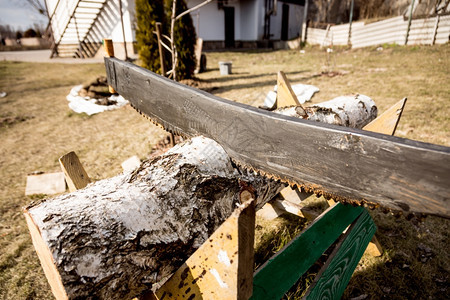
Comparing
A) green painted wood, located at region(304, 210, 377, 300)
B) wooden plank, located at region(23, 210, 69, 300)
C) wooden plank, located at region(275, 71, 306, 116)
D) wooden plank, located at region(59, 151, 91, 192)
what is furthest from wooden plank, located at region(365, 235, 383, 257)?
wooden plank, located at region(59, 151, 91, 192)

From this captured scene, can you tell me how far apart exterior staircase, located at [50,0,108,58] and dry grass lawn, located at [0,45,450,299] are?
3.35 meters

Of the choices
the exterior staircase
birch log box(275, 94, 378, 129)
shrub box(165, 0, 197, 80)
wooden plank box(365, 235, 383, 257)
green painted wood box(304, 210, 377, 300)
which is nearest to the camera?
green painted wood box(304, 210, 377, 300)

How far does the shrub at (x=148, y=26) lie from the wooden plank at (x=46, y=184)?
5043 millimetres

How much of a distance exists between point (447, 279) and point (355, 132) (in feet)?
7.28

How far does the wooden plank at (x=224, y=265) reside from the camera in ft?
2.21

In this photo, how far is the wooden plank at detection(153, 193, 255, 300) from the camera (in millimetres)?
672

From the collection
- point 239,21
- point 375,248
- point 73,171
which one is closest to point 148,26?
point 73,171

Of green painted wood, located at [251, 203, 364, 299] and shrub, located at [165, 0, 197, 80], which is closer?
green painted wood, located at [251, 203, 364, 299]

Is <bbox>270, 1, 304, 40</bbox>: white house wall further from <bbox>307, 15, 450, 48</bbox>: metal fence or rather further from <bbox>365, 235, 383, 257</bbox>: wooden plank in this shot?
<bbox>365, 235, 383, 257</bbox>: wooden plank

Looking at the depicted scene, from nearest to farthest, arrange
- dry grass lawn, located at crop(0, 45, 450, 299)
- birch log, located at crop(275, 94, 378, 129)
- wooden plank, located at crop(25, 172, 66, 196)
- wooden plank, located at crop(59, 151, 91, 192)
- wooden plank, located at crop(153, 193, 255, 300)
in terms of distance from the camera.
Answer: wooden plank, located at crop(153, 193, 255, 300) → wooden plank, located at crop(59, 151, 91, 192) → birch log, located at crop(275, 94, 378, 129) → dry grass lawn, located at crop(0, 45, 450, 299) → wooden plank, located at crop(25, 172, 66, 196)

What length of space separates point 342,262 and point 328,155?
1.06m

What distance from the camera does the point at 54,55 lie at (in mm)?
16016

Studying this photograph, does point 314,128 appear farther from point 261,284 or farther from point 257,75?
point 257,75

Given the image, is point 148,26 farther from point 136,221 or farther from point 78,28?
point 78,28
